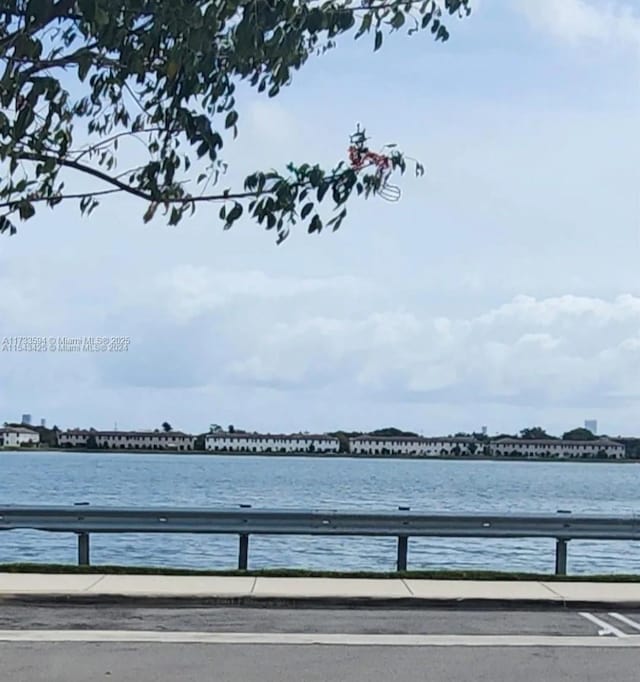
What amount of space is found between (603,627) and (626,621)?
1.56 ft

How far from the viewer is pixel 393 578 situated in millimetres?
13852

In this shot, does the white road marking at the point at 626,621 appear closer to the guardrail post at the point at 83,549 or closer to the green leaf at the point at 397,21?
the guardrail post at the point at 83,549

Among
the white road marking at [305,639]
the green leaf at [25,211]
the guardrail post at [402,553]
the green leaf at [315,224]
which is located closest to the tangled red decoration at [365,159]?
the green leaf at [315,224]

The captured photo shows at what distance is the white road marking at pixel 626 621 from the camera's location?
444 inches

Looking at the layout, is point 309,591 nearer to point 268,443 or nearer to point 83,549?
point 83,549

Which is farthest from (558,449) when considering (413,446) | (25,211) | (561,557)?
(25,211)

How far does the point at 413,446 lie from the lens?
146 m

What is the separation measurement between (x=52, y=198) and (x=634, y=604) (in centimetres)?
819

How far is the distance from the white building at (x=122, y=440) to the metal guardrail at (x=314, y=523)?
346 ft

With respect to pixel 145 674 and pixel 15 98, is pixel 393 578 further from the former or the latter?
pixel 15 98

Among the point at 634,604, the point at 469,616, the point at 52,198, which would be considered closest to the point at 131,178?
the point at 52,198

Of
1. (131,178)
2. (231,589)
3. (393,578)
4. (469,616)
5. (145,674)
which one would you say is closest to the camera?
(131,178)

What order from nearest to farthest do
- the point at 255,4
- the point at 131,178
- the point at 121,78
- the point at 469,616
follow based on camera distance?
the point at 255,4, the point at 121,78, the point at 131,178, the point at 469,616

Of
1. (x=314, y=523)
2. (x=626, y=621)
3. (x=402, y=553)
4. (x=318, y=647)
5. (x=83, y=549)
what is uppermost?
(x=314, y=523)
